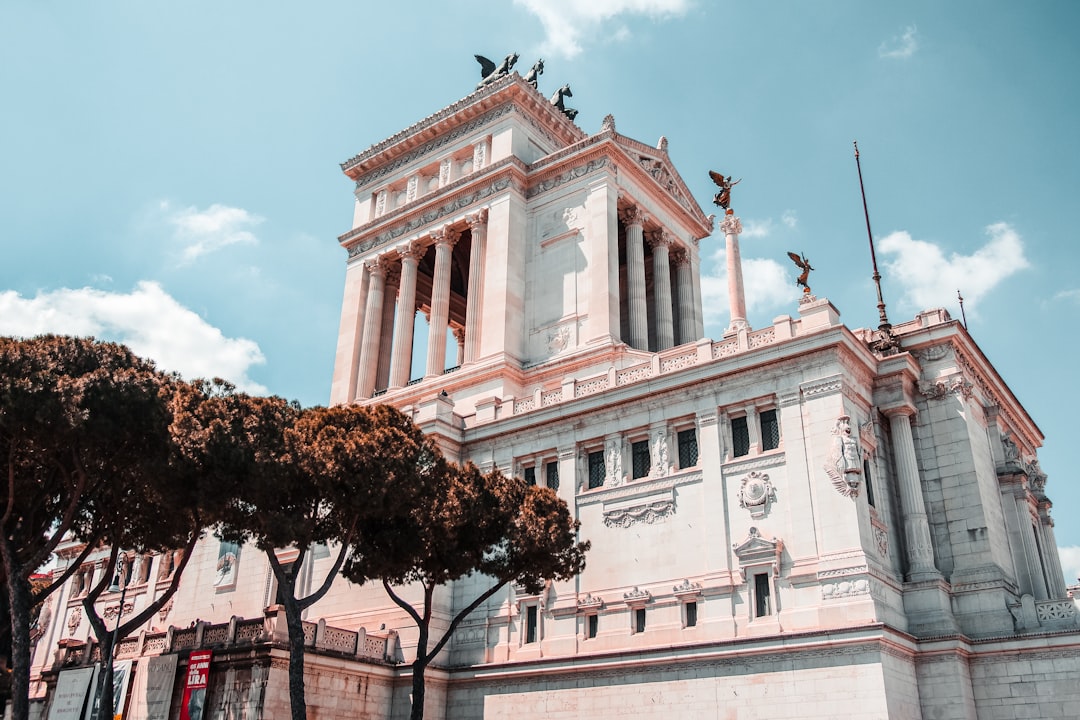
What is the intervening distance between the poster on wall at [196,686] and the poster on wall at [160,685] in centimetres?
68

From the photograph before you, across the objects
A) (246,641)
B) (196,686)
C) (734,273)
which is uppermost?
(734,273)

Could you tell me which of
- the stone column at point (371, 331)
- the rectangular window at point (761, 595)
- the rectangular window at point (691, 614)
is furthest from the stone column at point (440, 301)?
the rectangular window at point (761, 595)

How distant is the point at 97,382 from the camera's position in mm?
28344

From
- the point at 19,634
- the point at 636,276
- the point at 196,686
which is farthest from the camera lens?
the point at 636,276

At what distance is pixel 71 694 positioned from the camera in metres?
32.7

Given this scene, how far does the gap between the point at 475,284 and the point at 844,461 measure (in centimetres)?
3071

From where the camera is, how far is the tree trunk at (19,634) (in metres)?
26.4

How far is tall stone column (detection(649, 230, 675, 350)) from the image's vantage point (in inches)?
2397

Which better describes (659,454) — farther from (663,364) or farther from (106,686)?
(106,686)

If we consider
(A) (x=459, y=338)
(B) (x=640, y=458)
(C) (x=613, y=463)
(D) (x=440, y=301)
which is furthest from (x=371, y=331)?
(B) (x=640, y=458)

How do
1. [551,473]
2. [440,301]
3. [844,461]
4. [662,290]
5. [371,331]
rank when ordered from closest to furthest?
1. [844,461]
2. [551,473]
3. [440,301]
4. [371,331]
5. [662,290]

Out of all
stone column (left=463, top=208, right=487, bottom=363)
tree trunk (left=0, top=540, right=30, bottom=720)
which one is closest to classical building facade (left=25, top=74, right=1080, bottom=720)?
tree trunk (left=0, top=540, right=30, bottom=720)

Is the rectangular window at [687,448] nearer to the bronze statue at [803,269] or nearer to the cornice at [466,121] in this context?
the bronze statue at [803,269]

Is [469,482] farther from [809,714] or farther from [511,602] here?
[809,714]
